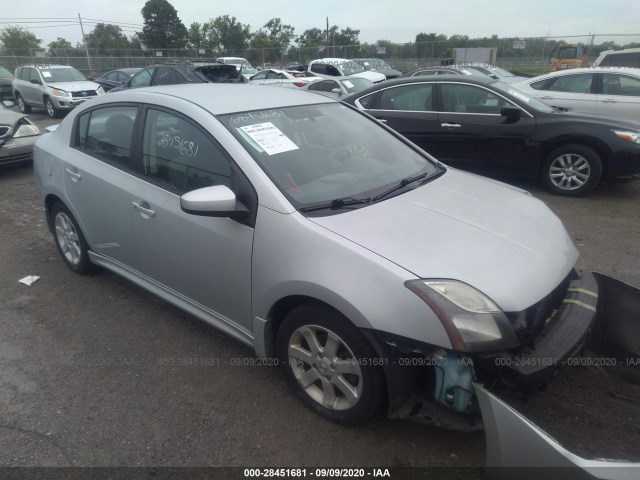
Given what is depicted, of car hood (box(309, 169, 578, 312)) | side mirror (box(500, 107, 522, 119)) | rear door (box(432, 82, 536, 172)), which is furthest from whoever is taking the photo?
rear door (box(432, 82, 536, 172))

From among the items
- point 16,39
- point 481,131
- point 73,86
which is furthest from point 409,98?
point 16,39

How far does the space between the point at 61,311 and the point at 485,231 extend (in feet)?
10.5

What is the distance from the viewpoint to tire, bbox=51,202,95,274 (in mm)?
3979

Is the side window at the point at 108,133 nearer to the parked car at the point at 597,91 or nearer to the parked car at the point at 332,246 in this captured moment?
the parked car at the point at 332,246

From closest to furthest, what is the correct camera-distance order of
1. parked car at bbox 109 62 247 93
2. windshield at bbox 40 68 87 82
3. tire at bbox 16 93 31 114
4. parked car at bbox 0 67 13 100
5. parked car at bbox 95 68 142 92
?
parked car at bbox 109 62 247 93 < windshield at bbox 40 68 87 82 < tire at bbox 16 93 31 114 < parked car at bbox 0 67 13 100 < parked car at bbox 95 68 142 92

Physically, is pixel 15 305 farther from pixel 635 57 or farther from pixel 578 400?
pixel 635 57

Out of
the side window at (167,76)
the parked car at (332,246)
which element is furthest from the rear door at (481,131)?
the side window at (167,76)

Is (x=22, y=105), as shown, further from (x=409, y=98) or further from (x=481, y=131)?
(x=481, y=131)

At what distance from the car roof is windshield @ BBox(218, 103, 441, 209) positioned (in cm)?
9

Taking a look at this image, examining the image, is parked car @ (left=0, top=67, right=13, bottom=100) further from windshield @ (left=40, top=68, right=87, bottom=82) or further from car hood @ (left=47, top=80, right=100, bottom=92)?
car hood @ (left=47, top=80, right=100, bottom=92)

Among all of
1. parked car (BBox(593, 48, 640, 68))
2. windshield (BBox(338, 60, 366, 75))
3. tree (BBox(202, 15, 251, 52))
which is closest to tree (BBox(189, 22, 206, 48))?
tree (BBox(202, 15, 251, 52))

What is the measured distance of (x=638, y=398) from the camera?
2.16 meters

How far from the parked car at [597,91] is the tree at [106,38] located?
219ft

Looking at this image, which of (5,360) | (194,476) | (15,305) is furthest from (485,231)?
(15,305)
